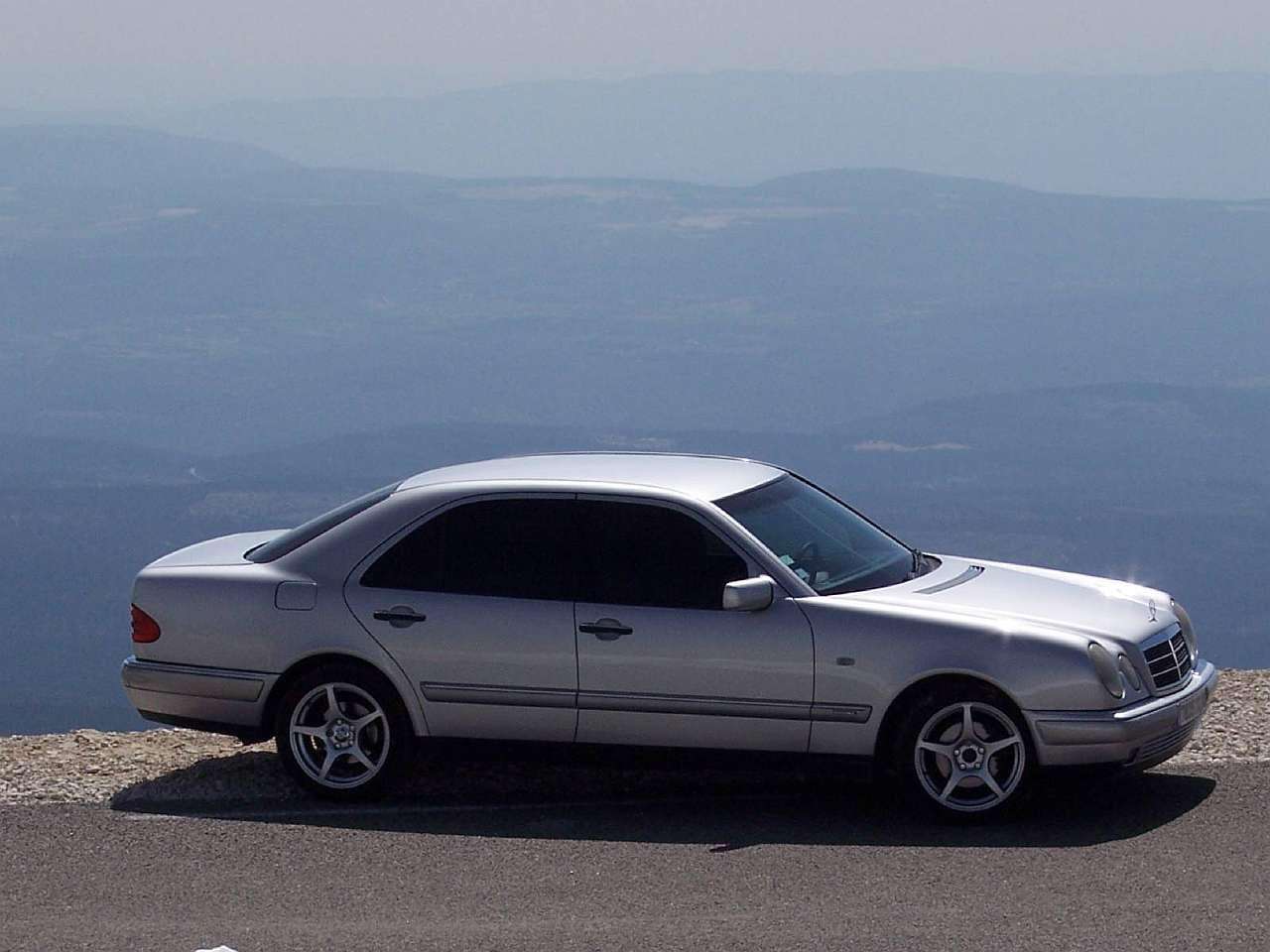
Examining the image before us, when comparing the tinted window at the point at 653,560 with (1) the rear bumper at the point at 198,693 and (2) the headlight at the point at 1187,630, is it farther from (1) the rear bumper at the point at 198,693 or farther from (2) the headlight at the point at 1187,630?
(2) the headlight at the point at 1187,630

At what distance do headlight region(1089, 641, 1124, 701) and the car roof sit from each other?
157 cm

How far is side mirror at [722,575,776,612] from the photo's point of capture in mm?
6715

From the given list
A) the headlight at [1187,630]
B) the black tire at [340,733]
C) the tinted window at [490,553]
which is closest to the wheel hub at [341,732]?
the black tire at [340,733]

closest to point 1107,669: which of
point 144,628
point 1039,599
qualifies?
point 1039,599

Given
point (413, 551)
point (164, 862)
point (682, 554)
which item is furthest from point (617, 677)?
point (164, 862)

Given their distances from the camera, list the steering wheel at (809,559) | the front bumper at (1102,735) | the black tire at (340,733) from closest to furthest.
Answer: the front bumper at (1102,735) → the steering wheel at (809,559) → the black tire at (340,733)

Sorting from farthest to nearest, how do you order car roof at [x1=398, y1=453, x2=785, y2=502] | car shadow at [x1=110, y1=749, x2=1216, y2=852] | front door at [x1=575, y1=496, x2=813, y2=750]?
car roof at [x1=398, y1=453, x2=785, y2=502]
front door at [x1=575, y1=496, x2=813, y2=750]
car shadow at [x1=110, y1=749, x2=1216, y2=852]

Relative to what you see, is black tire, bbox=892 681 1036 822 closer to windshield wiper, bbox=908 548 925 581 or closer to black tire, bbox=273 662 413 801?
windshield wiper, bbox=908 548 925 581

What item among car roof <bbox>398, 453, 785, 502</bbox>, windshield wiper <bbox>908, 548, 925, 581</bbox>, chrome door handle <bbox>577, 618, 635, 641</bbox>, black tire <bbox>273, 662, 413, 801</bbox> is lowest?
black tire <bbox>273, 662, 413, 801</bbox>

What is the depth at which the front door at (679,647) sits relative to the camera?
22.4ft

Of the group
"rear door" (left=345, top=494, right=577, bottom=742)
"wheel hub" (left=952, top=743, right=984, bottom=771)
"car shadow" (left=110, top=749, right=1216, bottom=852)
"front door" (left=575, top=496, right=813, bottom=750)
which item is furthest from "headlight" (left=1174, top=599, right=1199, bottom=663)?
"rear door" (left=345, top=494, right=577, bottom=742)

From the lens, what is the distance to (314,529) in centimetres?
761

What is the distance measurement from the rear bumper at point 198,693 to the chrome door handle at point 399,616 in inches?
20.4

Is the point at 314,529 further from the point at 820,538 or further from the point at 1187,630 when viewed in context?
the point at 1187,630
